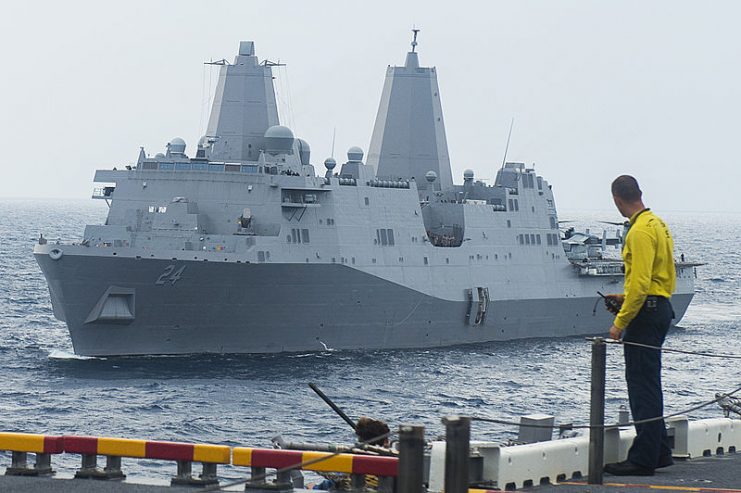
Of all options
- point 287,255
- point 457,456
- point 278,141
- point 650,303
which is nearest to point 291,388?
point 287,255

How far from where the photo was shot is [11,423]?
21.7m

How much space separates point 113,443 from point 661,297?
12.6 feet

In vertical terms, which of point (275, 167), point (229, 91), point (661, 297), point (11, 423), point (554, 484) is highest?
point (229, 91)

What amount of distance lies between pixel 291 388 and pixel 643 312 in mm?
18651

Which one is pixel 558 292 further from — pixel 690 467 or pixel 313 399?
pixel 690 467

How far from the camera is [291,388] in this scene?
2675cm

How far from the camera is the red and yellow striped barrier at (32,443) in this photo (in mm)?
8344

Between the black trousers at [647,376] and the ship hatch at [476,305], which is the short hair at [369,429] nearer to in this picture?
the black trousers at [647,376]

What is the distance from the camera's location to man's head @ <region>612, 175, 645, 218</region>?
28.8ft

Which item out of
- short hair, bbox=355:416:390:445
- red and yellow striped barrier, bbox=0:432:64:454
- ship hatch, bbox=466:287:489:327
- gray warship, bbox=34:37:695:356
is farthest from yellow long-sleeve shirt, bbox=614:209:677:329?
ship hatch, bbox=466:287:489:327

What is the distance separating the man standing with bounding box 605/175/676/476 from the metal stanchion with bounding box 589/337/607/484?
394 mm

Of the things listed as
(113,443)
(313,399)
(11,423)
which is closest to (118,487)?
(113,443)

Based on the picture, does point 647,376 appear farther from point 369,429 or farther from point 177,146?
point 177,146

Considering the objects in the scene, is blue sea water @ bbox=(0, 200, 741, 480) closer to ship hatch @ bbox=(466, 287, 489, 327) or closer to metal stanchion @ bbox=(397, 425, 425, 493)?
ship hatch @ bbox=(466, 287, 489, 327)
